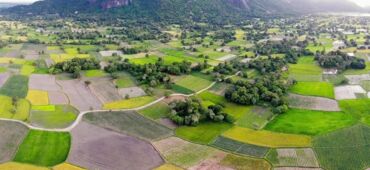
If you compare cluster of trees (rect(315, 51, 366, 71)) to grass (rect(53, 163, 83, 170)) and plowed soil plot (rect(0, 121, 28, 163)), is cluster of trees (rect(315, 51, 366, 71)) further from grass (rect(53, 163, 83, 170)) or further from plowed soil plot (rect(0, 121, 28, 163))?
plowed soil plot (rect(0, 121, 28, 163))

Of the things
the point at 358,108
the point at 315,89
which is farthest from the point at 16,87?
the point at 358,108


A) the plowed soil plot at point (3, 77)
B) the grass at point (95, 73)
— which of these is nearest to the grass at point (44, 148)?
the plowed soil plot at point (3, 77)

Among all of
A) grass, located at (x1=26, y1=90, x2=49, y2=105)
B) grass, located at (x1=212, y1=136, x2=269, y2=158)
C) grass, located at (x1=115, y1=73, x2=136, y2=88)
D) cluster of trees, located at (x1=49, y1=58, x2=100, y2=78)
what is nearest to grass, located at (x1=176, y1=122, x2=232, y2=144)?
grass, located at (x1=212, y1=136, x2=269, y2=158)

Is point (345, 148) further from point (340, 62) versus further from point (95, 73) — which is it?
point (95, 73)

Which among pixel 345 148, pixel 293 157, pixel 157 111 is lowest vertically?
pixel 293 157

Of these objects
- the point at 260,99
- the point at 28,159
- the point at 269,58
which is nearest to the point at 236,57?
the point at 269,58

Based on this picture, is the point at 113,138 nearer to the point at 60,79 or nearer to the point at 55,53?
the point at 60,79
